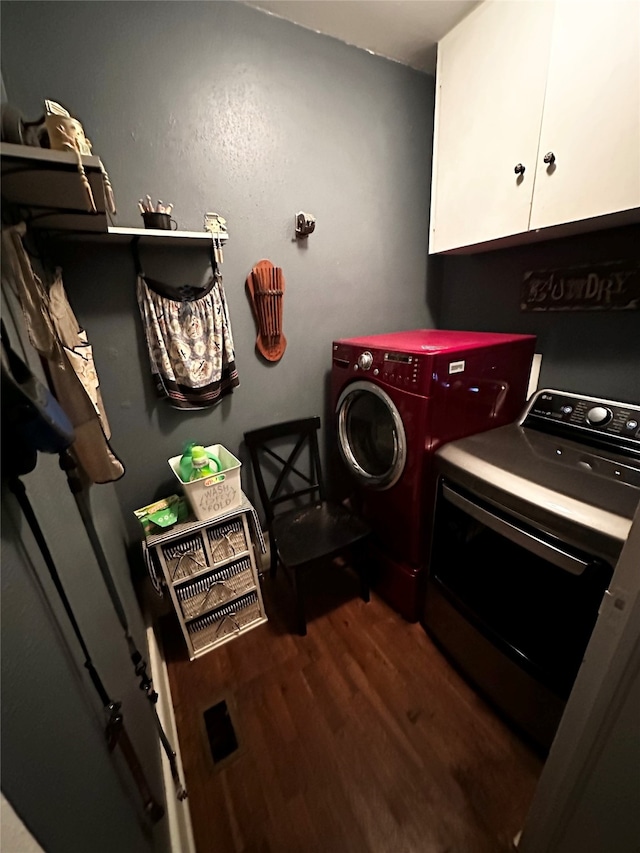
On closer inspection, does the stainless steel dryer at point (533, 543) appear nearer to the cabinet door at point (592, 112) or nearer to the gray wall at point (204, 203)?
the cabinet door at point (592, 112)

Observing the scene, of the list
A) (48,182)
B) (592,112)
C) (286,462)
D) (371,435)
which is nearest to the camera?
(48,182)

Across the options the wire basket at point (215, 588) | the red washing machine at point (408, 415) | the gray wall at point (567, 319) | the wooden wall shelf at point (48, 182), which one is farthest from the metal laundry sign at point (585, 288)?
the wire basket at point (215, 588)

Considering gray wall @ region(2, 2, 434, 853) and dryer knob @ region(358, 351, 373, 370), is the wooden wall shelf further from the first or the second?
dryer knob @ region(358, 351, 373, 370)

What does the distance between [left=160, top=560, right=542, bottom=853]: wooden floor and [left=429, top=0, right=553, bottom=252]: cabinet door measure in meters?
1.90

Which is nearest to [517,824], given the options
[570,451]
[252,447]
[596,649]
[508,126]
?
[596,649]

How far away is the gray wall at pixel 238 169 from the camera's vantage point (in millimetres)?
1163

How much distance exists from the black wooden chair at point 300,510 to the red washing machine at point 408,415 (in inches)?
6.7

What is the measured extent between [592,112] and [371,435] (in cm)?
135

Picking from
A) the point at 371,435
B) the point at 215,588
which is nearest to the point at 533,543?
the point at 371,435

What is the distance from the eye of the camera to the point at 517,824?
990mm

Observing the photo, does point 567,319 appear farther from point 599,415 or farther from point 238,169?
point 238,169

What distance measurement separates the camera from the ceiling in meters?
1.29

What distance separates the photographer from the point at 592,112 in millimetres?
1033

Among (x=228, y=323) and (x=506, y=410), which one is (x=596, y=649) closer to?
(x=506, y=410)
